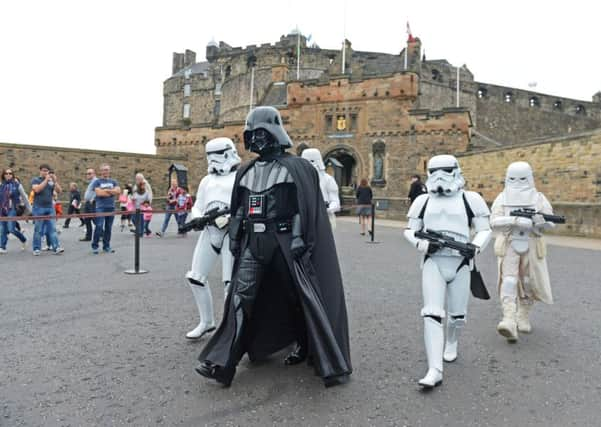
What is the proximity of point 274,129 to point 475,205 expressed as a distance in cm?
175

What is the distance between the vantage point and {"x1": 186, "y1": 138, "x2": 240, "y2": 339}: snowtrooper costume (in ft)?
13.8

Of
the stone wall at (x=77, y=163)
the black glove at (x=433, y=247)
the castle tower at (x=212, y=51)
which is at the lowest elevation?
the black glove at (x=433, y=247)

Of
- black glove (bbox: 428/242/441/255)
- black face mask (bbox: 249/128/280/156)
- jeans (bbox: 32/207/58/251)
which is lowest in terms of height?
jeans (bbox: 32/207/58/251)

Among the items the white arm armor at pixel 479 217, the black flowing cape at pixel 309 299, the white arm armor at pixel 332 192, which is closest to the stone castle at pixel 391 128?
the white arm armor at pixel 332 192

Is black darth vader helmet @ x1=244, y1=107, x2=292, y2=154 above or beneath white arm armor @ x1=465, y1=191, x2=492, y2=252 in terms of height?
above

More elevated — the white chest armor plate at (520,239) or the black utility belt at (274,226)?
the black utility belt at (274,226)

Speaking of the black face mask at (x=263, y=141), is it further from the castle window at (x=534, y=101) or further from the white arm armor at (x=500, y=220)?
the castle window at (x=534, y=101)

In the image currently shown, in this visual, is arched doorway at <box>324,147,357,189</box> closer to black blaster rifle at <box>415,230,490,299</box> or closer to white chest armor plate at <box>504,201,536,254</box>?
white chest armor plate at <box>504,201,536,254</box>

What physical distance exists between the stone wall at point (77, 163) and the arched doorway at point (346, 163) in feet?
38.6

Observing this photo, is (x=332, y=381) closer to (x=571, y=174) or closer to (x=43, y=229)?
(x=43, y=229)

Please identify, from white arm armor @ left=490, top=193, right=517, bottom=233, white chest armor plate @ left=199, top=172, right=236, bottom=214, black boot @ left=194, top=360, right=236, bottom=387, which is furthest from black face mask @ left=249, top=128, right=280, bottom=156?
white arm armor @ left=490, top=193, right=517, bottom=233

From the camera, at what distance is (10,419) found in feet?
9.16

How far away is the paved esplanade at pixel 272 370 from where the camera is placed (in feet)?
9.57

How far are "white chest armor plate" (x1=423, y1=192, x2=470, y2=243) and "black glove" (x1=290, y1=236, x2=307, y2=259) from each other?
116 cm
